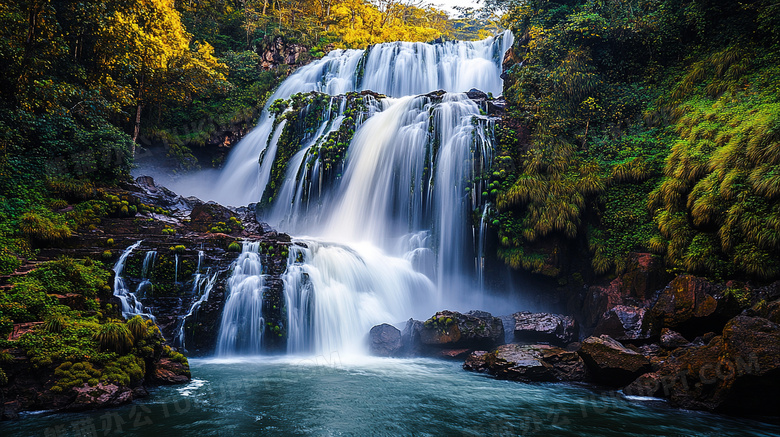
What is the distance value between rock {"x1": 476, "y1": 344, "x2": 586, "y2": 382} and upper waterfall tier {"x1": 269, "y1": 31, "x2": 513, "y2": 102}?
19531 millimetres

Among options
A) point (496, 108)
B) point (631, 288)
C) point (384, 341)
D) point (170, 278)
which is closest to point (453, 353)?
point (384, 341)

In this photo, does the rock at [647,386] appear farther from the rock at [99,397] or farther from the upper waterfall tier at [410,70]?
the upper waterfall tier at [410,70]

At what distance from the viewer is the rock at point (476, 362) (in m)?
9.38

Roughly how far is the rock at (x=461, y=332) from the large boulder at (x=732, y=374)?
13.4ft

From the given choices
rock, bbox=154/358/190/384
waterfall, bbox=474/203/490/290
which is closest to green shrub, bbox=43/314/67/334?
rock, bbox=154/358/190/384

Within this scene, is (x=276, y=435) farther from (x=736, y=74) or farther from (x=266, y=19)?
(x=266, y=19)

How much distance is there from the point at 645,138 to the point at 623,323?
756 cm

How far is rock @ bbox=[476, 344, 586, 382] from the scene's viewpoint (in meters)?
8.57

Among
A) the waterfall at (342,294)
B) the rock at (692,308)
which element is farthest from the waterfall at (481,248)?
the rock at (692,308)

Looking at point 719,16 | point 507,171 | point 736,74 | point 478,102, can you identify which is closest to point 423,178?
point 507,171

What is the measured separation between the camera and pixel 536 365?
28.4ft

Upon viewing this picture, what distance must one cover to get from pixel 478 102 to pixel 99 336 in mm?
16801

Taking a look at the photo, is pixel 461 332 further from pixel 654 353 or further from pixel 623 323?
pixel 654 353

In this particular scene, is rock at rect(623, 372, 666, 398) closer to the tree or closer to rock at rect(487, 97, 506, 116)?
rock at rect(487, 97, 506, 116)
